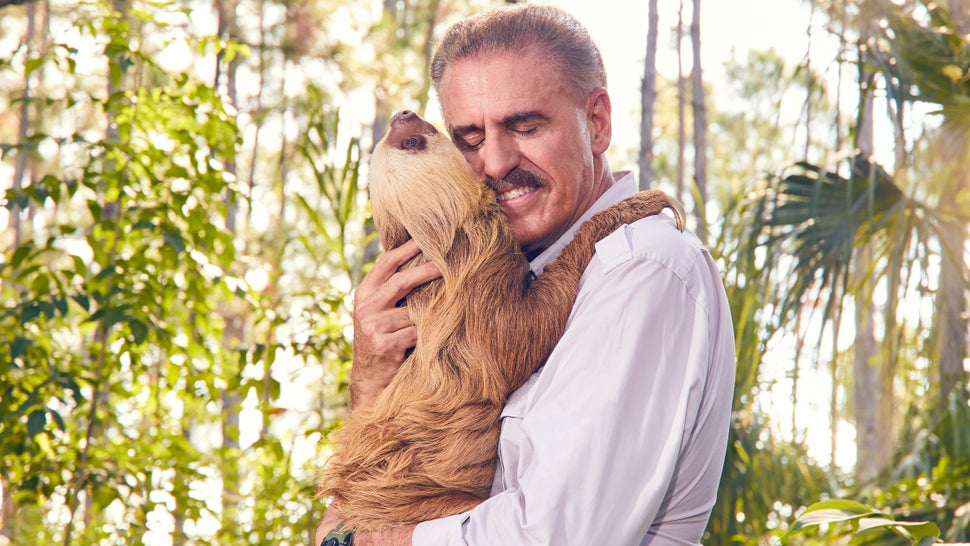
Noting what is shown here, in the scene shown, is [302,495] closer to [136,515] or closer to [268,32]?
[136,515]

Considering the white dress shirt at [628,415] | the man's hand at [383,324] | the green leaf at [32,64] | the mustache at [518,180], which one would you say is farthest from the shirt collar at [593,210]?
the green leaf at [32,64]

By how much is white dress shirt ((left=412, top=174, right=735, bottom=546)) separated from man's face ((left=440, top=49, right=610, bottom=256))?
315mm

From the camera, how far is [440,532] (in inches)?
63.4

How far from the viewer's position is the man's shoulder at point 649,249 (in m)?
1.58

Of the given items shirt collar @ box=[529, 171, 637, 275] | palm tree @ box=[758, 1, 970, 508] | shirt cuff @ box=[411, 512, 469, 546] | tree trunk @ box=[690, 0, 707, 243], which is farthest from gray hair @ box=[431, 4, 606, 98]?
tree trunk @ box=[690, 0, 707, 243]

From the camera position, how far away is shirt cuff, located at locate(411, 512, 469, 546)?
5.17ft

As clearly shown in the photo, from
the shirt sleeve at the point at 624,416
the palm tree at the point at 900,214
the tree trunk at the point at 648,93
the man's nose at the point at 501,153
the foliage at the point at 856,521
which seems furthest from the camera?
the tree trunk at the point at 648,93

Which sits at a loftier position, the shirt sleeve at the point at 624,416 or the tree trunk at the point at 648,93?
the tree trunk at the point at 648,93

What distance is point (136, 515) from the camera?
12.3ft

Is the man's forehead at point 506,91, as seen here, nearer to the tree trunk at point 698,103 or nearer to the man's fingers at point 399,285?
the man's fingers at point 399,285

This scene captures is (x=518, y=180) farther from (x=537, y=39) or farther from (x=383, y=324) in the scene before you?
(x=383, y=324)

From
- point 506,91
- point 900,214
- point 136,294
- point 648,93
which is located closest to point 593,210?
point 506,91

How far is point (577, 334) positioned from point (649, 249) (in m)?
0.19

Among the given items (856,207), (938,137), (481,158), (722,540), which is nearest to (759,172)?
(856,207)
